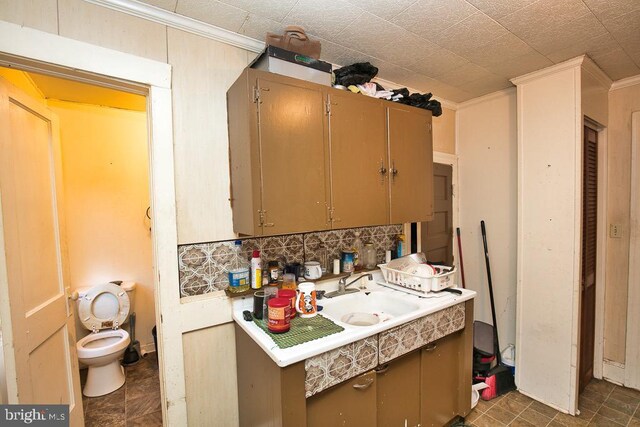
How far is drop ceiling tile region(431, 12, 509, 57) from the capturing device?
1560 millimetres

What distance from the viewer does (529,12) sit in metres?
1.48

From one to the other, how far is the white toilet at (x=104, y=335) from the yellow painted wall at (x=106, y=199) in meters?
0.19

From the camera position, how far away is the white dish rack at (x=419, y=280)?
1.86 metres

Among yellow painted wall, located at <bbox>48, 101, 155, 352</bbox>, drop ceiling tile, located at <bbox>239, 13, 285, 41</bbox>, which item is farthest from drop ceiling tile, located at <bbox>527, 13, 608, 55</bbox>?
yellow painted wall, located at <bbox>48, 101, 155, 352</bbox>

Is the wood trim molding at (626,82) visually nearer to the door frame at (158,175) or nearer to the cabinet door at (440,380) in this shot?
the cabinet door at (440,380)

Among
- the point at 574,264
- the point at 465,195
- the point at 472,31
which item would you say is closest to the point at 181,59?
the point at 472,31

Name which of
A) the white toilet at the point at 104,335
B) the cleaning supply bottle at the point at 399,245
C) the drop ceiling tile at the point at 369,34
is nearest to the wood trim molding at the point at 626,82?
the drop ceiling tile at the point at 369,34

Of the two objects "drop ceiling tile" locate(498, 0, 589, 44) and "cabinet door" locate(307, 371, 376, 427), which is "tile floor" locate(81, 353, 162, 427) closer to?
"cabinet door" locate(307, 371, 376, 427)

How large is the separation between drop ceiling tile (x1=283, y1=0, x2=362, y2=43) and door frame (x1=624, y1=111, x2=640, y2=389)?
8.10ft

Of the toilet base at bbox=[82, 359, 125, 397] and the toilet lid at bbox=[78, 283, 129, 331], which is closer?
the toilet base at bbox=[82, 359, 125, 397]

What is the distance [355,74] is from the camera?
1.75 m

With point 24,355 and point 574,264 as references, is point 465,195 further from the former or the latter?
point 24,355

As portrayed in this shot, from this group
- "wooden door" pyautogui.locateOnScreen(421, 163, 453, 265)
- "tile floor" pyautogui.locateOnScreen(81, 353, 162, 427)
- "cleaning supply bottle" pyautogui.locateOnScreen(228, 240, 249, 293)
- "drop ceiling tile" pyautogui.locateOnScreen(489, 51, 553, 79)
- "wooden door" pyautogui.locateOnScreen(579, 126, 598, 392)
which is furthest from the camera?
"wooden door" pyautogui.locateOnScreen(421, 163, 453, 265)

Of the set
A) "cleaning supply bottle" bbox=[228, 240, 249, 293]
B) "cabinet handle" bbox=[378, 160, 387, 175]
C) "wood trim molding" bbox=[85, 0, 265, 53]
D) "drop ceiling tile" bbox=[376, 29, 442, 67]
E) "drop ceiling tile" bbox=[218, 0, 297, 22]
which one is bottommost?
"cleaning supply bottle" bbox=[228, 240, 249, 293]
